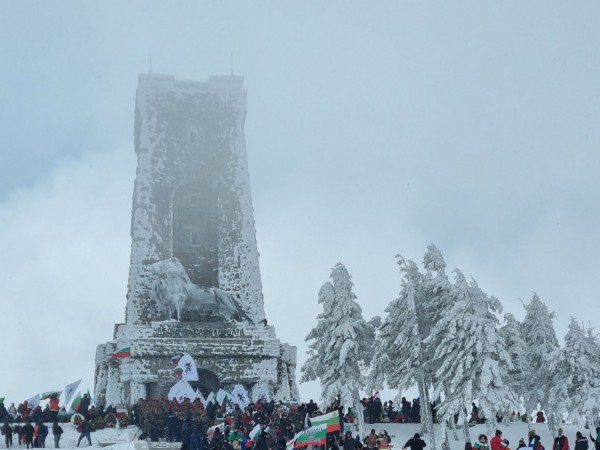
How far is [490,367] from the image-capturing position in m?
23.9

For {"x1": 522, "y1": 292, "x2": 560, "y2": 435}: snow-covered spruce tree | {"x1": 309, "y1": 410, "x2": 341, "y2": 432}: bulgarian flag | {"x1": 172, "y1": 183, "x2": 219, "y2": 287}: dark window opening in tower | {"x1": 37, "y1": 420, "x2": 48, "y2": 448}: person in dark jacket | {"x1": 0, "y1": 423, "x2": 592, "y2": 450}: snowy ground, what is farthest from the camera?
{"x1": 172, "y1": 183, "x2": 219, "y2": 287}: dark window opening in tower

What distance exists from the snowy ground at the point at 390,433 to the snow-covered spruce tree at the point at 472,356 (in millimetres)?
2644

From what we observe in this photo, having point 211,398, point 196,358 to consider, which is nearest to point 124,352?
point 196,358

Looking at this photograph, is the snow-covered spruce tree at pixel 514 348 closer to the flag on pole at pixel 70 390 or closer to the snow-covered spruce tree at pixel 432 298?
the snow-covered spruce tree at pixel 432 298

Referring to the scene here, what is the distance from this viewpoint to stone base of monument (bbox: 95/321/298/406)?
34375mm

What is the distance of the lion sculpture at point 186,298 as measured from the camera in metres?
36.5

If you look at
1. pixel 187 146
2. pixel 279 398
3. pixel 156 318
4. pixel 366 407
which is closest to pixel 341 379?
pixel 366 407

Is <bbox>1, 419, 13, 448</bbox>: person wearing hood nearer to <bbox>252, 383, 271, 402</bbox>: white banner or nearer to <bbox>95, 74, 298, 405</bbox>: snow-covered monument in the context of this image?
<bbox>95, 74, 298, 405</bbox>: snow-covered monument

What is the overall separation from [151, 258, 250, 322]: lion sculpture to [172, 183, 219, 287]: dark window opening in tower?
3.01 meters

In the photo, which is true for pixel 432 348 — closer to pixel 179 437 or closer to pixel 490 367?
pixel 490 367

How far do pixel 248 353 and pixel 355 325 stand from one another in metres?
8.31

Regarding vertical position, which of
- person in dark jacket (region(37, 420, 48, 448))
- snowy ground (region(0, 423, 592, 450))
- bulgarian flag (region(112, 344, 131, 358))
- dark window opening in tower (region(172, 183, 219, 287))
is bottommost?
snowy ground (region(0, 423, 592, 450))

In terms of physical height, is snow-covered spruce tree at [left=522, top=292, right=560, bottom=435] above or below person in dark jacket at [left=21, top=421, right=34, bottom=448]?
above

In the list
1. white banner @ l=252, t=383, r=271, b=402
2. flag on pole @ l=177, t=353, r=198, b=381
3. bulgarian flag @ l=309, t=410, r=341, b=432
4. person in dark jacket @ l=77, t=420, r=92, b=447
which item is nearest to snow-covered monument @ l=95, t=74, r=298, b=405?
white banner @ l=252, t=383, r=271, b=402
